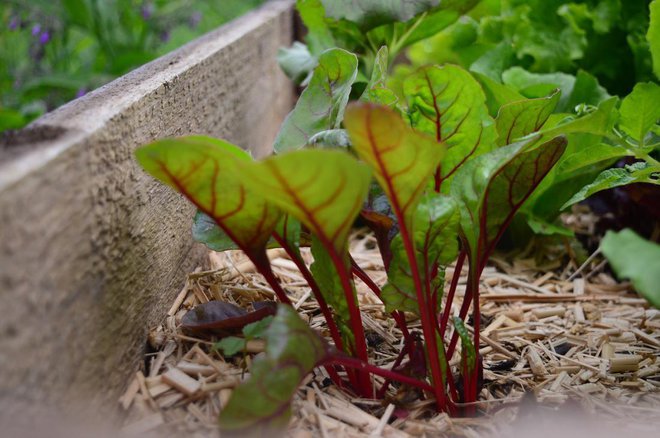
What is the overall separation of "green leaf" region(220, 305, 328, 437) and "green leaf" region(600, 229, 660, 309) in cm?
32

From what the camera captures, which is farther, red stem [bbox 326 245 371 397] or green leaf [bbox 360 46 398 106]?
green leaf [bbox 360 46 398 106]

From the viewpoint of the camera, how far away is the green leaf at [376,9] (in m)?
1.32

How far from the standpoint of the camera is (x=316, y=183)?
648 millimetres

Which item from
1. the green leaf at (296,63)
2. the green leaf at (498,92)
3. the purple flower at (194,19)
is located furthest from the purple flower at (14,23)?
the green leaf at (498,92)

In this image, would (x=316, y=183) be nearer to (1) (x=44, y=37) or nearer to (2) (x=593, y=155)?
(2) (x=593, y=155)

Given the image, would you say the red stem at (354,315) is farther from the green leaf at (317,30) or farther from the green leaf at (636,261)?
the green leaf at (317,30)

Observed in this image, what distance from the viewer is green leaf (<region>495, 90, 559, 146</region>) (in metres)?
0.90

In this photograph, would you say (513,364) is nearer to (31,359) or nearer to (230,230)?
(230,230)

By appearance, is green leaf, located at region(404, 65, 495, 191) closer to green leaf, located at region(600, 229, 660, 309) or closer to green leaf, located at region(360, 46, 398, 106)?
green leaf, located at region(360, 46, 398, 106)

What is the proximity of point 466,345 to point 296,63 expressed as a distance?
3.31 feet

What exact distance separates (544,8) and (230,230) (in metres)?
1.21

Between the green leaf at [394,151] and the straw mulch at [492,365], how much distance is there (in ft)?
0.84

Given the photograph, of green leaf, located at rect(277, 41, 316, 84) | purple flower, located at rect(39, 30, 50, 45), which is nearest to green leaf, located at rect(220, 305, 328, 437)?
green leaf, located at rect(277, 41, 316, 84)

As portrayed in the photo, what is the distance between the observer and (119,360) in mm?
807
